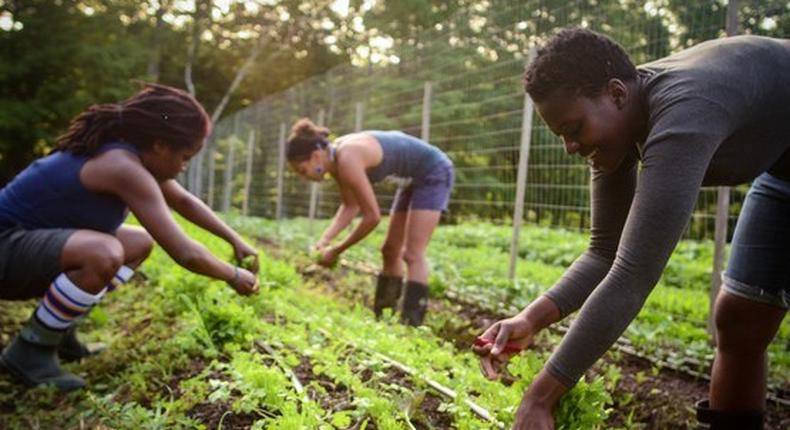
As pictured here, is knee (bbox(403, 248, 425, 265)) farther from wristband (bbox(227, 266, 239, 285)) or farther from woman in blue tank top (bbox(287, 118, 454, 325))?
wristband (bbox(227, 266, 239, 285))

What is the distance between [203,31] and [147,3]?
3.02 metres

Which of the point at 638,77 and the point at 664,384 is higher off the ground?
the point at 638,77

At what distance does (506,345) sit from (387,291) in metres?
3.17

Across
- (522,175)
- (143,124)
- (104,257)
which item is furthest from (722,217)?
(104,257)

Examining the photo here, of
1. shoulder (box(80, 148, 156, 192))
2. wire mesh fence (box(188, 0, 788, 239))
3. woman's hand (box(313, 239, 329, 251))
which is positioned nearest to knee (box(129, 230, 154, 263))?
shoulder (box(80, 148, 156, 192))

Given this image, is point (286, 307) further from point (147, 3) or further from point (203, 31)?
point (203, 31)

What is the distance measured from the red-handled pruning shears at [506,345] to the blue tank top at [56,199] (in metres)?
2.16

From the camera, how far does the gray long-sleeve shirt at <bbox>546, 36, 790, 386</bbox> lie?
4.93 feet

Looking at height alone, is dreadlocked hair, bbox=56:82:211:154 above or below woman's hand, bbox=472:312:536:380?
above

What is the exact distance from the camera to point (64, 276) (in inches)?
128

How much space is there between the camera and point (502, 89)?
21.5 ft

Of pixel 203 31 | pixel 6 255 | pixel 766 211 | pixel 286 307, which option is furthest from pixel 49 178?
pixel 203 31

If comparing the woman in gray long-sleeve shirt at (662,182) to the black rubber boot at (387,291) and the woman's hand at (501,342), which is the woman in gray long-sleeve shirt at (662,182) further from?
the black rubber boot at (387,291)

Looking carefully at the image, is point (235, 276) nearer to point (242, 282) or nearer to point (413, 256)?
point (242, 282)
